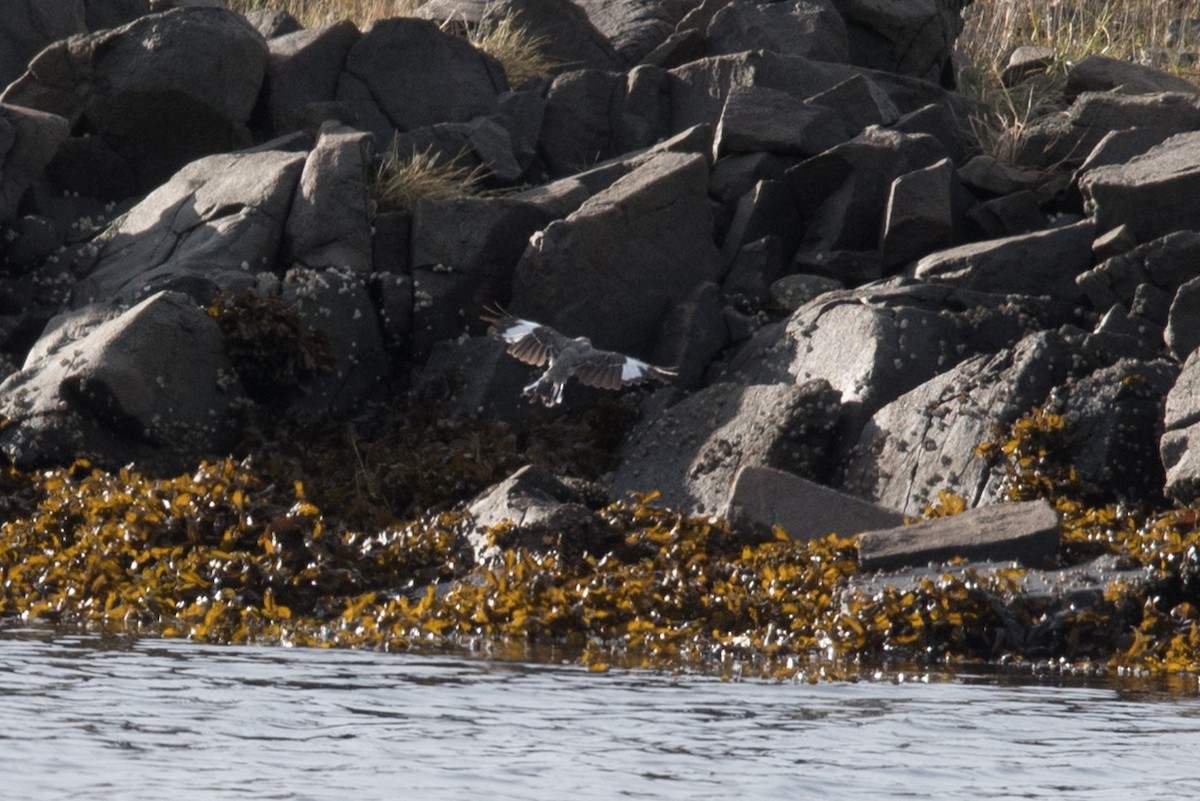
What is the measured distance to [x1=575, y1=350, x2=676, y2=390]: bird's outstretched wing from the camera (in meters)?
12.0

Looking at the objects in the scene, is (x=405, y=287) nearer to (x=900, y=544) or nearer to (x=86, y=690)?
(x=900, y=544)

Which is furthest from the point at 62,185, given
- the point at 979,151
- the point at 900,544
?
the point at 900,544

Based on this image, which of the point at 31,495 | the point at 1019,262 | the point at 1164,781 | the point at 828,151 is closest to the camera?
the point at 1164,781

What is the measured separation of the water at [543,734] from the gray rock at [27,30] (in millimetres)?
11179

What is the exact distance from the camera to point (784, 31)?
1811 cm

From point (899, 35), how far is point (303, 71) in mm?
6248

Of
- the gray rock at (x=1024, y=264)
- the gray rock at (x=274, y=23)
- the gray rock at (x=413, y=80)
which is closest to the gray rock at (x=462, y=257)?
the gray rock at (x=413, y=80)

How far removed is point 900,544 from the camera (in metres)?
9.43

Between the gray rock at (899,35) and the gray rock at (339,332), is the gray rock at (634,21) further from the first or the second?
the gray rock at (339,332)

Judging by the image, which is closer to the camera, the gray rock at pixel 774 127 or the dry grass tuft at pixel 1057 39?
the gray rock at pixel 774 127

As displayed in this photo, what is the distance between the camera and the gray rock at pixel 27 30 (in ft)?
58.3

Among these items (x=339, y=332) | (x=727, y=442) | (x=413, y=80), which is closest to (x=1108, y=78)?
(x=413, y=80)

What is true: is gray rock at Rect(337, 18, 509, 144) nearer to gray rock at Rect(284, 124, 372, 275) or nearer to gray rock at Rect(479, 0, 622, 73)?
gray rock at Rect(479, 0, 622, 73)

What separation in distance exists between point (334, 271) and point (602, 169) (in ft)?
9.14
